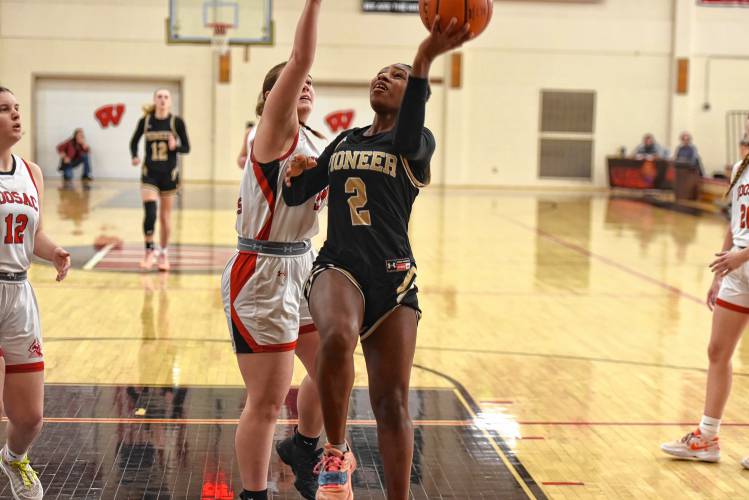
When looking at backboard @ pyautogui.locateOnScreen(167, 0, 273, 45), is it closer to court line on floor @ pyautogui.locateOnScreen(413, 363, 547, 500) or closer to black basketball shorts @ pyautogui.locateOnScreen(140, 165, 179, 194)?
black basketball shorts @ pyautogui.locateOnScreen(140, 165, 179, 194)

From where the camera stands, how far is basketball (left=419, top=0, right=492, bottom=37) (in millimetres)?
3477

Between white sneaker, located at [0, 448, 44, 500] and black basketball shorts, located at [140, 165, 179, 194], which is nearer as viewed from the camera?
white sneaker, located at [0, 448, 44, 500]

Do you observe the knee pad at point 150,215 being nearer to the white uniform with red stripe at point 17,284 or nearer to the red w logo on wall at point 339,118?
the white uniform with red stripe at point 17,284

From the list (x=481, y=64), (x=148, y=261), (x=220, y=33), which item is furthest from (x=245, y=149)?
(x=481, y=64)

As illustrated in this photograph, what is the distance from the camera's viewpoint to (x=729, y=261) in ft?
15.6

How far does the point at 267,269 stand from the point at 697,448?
2.49 metres

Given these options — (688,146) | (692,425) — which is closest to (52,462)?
(692,425)

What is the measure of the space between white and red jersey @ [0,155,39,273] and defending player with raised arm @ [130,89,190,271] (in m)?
7.06

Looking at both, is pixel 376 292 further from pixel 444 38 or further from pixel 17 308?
pixel 17 308

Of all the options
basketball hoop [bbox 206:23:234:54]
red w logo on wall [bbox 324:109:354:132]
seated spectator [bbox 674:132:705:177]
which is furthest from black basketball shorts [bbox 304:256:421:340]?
red w logo on wall [bbox 324:109:354:132]

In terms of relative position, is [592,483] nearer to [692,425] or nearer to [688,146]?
[692,425]

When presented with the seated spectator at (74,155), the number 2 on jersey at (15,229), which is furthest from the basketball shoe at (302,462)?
the seated spectator at (74,155)

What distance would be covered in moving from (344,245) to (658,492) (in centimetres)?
199

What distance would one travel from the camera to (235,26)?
2048 cm
